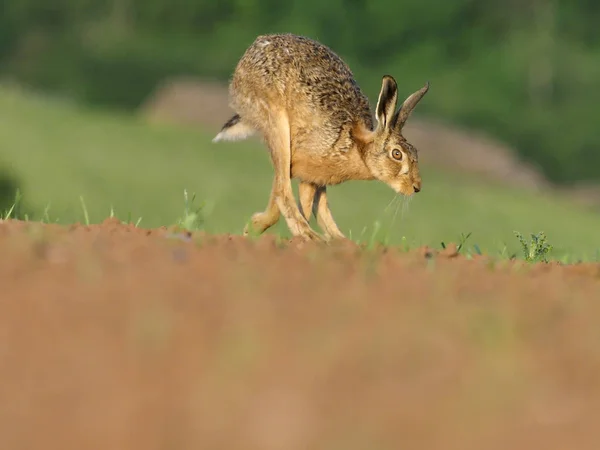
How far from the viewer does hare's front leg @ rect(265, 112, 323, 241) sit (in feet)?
30.8

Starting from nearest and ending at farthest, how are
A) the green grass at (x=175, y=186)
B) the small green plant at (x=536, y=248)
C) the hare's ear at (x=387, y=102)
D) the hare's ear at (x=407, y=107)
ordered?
the small green plant at (x=536, y=248), the hare's ear at (x=387, y=102), the hare's ear at (x=407, y=107), the green grass at (x=175, y=186)

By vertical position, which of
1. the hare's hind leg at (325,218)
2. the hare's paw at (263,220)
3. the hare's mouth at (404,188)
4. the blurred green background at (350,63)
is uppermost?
the blurred green background at (350,63)

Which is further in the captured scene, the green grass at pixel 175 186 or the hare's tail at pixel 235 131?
the green grass at pixel 175 186

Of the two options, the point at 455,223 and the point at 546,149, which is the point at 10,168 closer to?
the point at 455,223

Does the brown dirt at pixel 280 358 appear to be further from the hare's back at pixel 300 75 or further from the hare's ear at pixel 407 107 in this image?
the hare's back at pixel 300 75

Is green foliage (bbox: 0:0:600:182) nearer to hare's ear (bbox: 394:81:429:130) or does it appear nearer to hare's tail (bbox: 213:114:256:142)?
hare's tail (bbox: 213:114:256:142)

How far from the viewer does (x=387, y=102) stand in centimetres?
923

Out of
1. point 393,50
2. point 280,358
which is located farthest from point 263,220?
point 393,50

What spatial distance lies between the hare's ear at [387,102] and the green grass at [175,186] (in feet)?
37.7

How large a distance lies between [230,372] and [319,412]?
384 mm

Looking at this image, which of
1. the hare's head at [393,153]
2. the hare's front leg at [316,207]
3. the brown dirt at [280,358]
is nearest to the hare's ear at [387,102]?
the hare's head at [393,153]

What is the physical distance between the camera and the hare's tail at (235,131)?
33.9 ft

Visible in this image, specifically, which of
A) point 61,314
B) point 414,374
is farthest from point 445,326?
point 61,314

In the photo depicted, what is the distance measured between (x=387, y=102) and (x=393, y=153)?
458 millimetres
